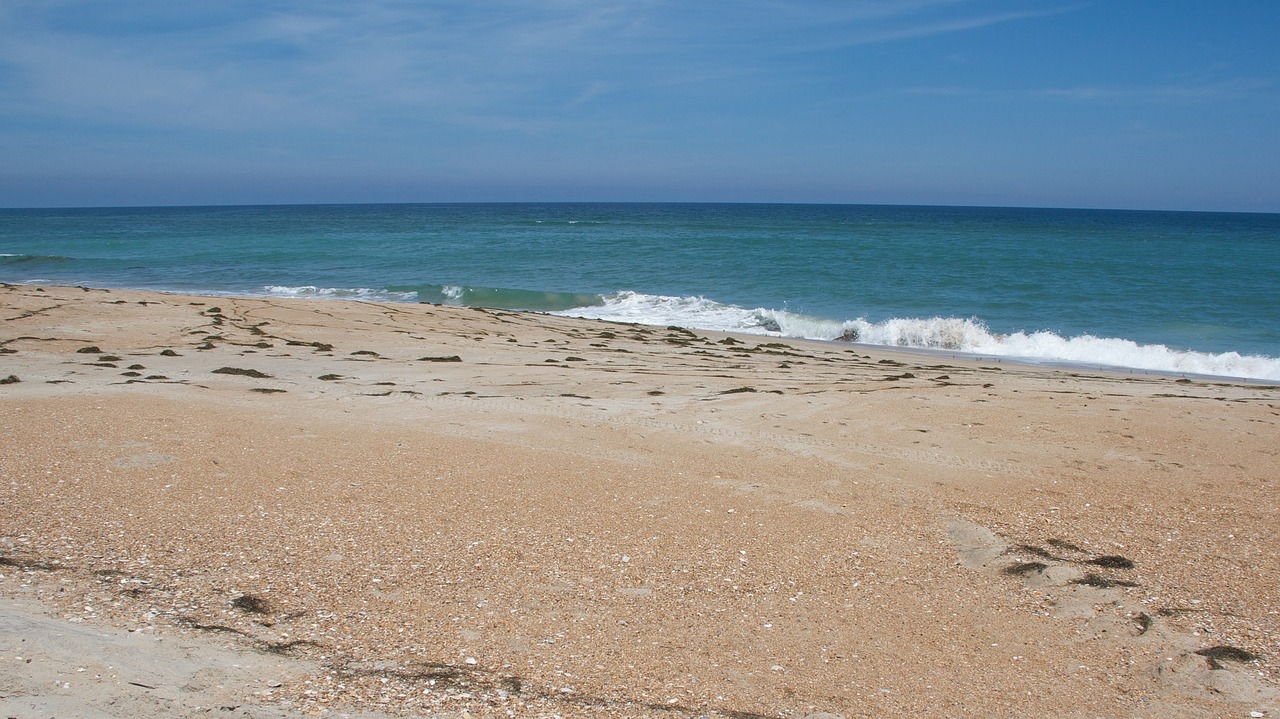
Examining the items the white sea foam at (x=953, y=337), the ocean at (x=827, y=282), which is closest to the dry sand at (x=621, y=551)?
the white sea foam at (x=953, y=337)

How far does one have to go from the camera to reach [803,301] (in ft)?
79.4

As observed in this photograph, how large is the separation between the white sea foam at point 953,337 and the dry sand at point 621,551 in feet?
26.0

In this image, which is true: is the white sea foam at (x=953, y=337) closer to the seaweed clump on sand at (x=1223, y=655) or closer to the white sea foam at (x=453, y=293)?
the white sea foam at (x=453, y=293)

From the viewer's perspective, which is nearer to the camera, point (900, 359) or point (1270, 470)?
point (1270, 470)

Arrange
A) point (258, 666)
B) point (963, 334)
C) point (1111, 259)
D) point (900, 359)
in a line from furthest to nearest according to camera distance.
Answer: point (1111, 259) < point (963, 334) < point (900, 359) < point (258, 666)

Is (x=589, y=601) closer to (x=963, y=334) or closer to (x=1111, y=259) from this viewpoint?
(x=963, y=334)

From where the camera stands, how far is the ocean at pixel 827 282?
18.5m

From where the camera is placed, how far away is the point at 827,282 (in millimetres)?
28656

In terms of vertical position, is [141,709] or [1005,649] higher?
[141,709]

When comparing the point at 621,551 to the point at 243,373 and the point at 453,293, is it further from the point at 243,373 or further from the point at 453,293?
the point at 453,293

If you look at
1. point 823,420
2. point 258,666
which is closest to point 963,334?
point 823,420

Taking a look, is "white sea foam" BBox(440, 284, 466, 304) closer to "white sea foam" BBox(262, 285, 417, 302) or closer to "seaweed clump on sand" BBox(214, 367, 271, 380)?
"white sea foam" BBox(262, 285, 417, 302)

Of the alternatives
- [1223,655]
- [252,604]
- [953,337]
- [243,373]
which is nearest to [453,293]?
[953,337]

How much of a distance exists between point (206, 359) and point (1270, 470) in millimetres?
11351
